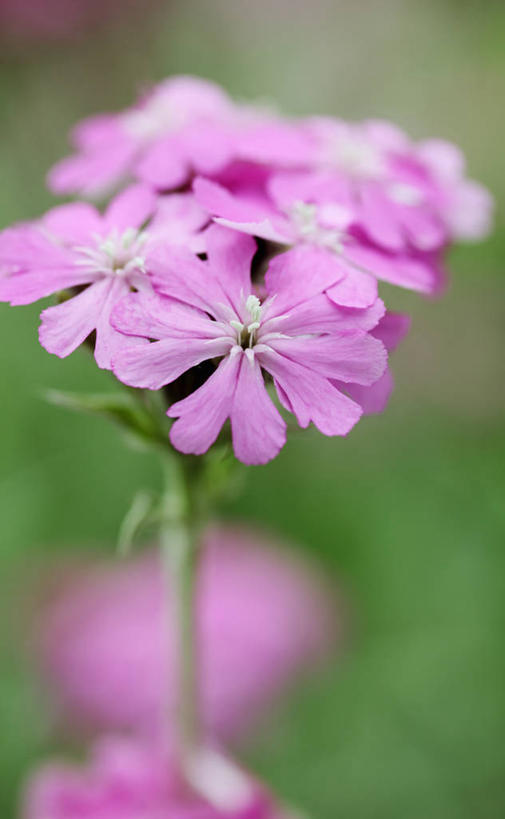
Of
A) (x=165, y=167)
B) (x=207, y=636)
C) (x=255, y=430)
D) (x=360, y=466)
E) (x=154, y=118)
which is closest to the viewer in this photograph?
(x=255, y=430)

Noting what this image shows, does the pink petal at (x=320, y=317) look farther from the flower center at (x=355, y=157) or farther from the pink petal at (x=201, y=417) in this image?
the flower center at (x=355, y=157)

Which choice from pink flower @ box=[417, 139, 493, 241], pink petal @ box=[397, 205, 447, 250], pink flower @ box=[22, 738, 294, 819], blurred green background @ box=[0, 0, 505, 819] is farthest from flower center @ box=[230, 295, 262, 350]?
blurred green background @ box=[0, 0, 505, 819]

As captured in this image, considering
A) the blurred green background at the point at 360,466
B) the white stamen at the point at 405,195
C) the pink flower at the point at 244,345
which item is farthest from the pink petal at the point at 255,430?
the blurred green background at the point at 360,466

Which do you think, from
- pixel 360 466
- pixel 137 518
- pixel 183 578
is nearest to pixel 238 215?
pixel 137 518

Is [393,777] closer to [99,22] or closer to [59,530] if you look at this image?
[59,530]

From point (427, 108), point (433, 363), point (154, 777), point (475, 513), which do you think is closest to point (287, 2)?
point (427, 108)

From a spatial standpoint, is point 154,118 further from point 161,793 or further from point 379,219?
point 161,793
